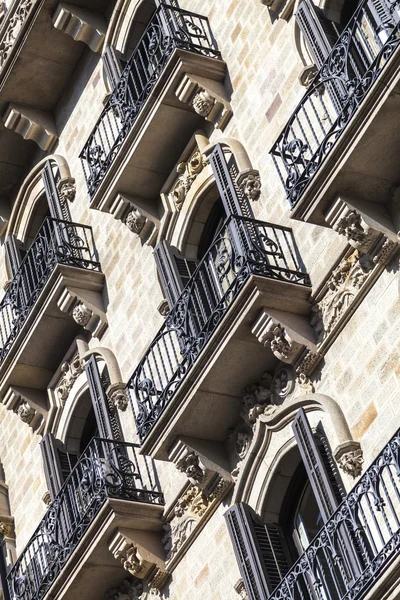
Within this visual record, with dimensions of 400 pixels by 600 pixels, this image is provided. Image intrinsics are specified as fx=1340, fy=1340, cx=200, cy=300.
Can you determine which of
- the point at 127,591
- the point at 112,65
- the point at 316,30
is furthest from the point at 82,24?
the point at 127,591

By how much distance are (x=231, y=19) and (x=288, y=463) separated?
16.3 ft

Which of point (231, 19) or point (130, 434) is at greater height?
point (231, 19)

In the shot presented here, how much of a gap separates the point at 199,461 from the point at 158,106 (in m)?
3.93

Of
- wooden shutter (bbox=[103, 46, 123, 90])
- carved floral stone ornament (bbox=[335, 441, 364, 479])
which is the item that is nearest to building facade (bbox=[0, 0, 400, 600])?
carved floral stone ornament (bbox=[335, 441, 364, 479])

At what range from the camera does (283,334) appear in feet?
36.7

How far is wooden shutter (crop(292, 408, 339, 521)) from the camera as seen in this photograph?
10.3 meters

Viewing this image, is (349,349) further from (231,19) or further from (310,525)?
(231,19)

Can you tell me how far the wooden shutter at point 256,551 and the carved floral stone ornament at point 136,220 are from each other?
410 cm

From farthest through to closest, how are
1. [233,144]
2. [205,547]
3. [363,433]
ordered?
[233,144], [205,547], [363,433]

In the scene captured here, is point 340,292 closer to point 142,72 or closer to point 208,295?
point 208,295

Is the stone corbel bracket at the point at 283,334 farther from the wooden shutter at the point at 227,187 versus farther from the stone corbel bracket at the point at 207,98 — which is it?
the stone corbel bracket at the point at 207,98

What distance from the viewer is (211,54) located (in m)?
13.8

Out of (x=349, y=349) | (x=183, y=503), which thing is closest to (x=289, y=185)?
(x=349, y=349)

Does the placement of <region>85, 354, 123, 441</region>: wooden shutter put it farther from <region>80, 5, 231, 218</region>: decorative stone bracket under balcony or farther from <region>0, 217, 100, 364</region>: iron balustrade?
<region>80, 5, 231, 218</region>: decorative stone bracket under balcony
